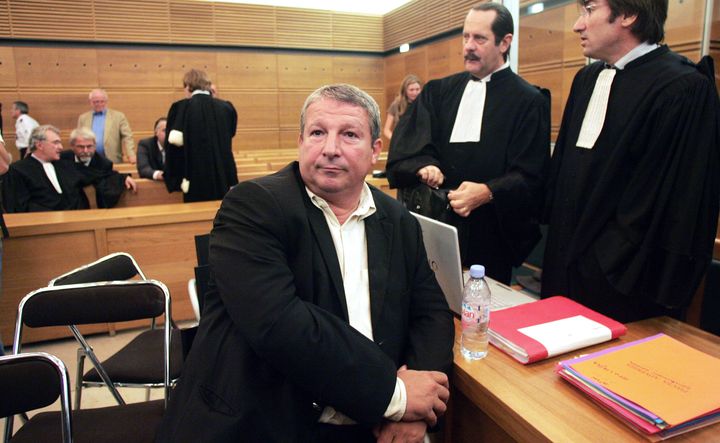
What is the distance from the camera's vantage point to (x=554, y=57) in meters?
5.75

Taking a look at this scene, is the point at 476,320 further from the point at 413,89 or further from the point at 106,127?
the point at 106,127

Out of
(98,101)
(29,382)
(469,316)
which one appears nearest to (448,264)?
(469,316)

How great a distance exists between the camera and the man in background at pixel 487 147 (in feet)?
6.48

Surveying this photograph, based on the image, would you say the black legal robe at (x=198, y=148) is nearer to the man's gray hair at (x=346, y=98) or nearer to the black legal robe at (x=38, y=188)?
the black legal robe at (x=38, y=188)

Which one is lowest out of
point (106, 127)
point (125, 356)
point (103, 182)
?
point (125, 356)

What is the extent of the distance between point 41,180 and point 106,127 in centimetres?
298

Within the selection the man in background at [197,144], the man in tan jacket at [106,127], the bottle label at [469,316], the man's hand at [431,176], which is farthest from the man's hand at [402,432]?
the man in tan jacket at [106,127]

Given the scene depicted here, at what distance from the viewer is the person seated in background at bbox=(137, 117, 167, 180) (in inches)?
211

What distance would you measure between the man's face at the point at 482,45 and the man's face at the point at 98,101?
19.8 ft

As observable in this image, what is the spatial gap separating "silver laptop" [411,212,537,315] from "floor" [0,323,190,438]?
1946 mm

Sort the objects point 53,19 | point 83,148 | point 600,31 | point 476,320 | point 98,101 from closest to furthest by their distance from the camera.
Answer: point 476,320
point 600,31
point 83,148
point 98,101
point 53,19

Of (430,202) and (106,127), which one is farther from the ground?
(106,127)

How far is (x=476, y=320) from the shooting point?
4.35ft

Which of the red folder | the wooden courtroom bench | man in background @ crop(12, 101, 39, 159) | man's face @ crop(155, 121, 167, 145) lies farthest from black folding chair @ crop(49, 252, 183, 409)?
man in background @ crop(12, 101, 39, 159)
